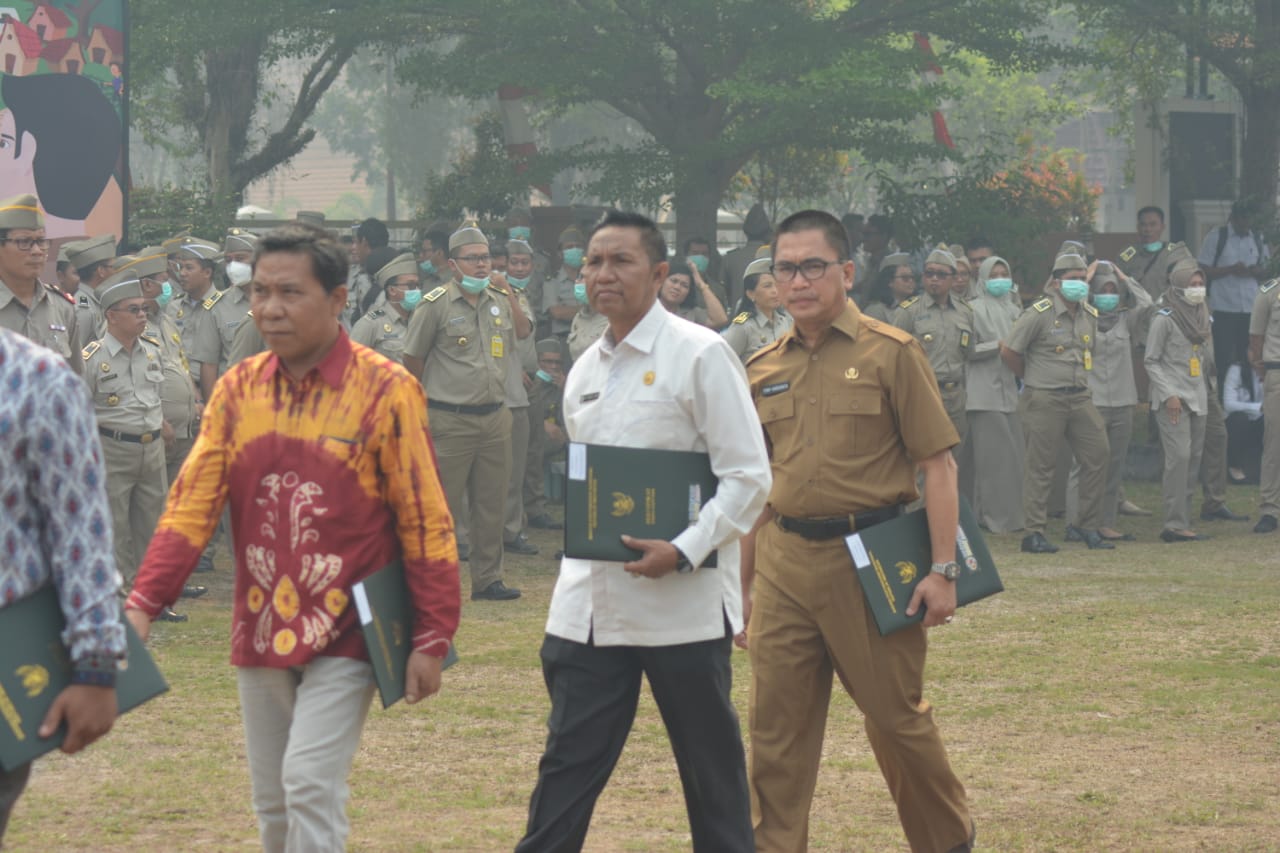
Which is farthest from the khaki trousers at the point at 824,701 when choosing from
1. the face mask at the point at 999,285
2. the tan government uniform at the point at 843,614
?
the face mask at the point at 999,285

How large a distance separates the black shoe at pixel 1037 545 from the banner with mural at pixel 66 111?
8149 mm

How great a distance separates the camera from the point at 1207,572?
13.5m

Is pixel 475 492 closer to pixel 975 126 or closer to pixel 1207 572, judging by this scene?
pixel 1207 572

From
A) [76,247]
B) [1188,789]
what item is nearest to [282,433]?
[1188,789]

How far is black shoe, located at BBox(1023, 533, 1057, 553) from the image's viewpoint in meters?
14.6

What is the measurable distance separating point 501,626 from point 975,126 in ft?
162

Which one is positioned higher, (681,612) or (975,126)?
(975,126)

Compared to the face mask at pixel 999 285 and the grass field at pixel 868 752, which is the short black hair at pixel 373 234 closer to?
the face mask at pixel 999 285

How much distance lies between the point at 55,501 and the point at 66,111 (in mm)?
13134

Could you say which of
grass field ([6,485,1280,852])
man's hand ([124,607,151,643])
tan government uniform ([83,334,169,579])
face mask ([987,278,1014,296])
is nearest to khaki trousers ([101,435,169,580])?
tan government uniform ([83,334,169,579])

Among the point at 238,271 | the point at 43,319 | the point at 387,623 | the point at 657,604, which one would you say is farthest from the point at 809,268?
the point at 238,271

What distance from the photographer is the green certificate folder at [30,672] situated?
12.3 ft

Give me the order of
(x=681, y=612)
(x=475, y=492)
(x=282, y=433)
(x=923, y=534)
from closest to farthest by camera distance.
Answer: (x=282, y=433) → (x=681, y=612) → (x=923, y=534) → (x=475, y=492)

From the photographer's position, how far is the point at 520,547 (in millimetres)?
14680
